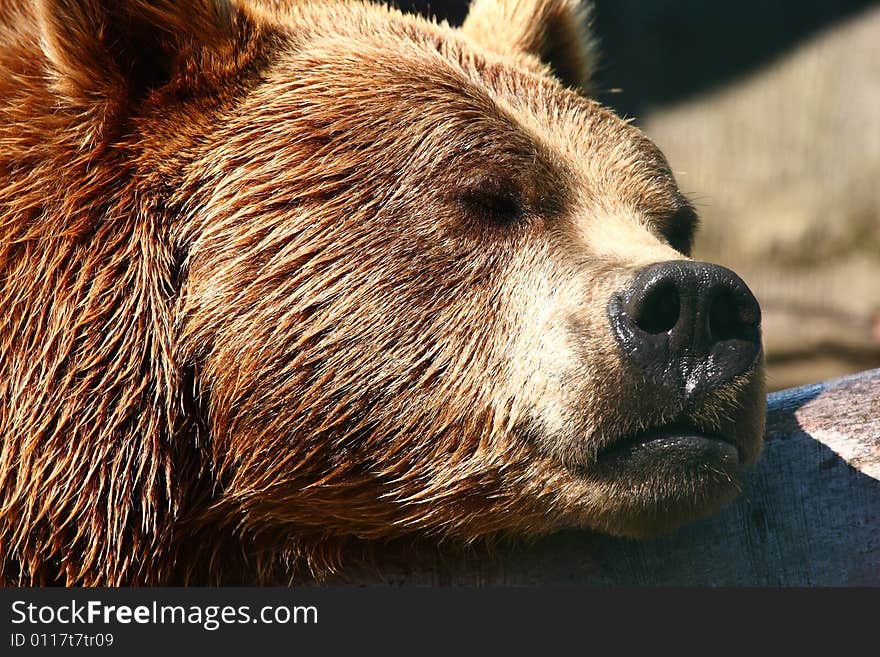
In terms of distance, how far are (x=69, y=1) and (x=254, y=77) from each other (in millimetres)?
718

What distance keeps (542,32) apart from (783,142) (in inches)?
305

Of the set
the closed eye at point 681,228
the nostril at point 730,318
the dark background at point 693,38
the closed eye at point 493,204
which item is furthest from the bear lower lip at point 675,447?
the dark background at point 693,38

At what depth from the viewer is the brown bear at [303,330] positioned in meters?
3.70

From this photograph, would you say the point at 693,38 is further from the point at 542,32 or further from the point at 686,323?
the point at 686,323

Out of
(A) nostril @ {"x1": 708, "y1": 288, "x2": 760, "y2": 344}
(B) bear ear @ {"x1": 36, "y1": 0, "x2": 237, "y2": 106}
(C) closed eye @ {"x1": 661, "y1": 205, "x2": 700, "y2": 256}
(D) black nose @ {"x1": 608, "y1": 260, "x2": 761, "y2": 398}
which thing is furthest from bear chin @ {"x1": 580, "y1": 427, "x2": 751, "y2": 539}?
(B) bear ear @ {"x1": 36, "y1": 0, "x2": 237, "y2": 106}

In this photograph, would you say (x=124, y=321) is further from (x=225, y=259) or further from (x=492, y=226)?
(x=492, y=226)

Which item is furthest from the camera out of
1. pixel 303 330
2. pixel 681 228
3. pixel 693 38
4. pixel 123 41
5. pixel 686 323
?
pixel 693 38

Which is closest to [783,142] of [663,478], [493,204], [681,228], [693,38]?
[693,38]

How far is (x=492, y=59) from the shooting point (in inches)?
187

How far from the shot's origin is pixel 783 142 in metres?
12.4

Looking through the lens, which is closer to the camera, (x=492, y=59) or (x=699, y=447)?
(x=699, y=447)

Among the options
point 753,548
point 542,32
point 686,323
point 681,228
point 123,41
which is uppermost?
point 542,32

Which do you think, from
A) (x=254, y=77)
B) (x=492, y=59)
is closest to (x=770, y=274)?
(x=492, y=59)

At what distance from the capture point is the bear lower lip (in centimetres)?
365
